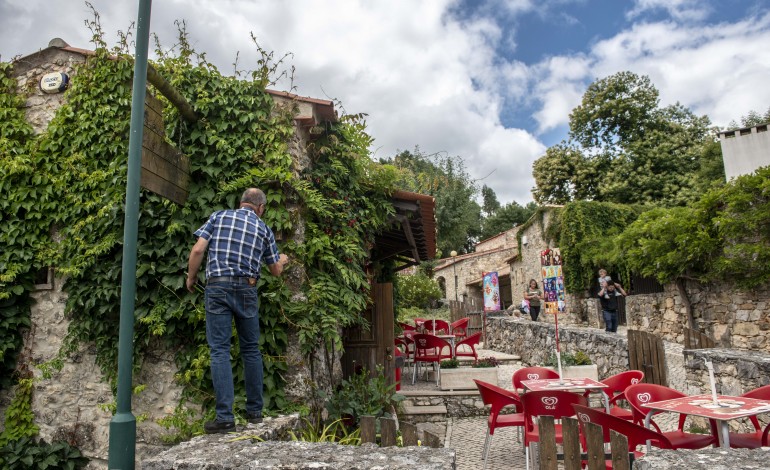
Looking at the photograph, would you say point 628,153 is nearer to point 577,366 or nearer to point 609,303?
point 609,303

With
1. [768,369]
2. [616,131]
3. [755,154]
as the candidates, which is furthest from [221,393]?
[616,131]

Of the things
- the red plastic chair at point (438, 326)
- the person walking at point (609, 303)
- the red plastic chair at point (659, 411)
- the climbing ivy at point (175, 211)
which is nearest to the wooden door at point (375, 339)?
the climbing ivy at point (175, 211)

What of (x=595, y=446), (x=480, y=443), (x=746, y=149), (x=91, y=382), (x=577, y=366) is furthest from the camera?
(x=746, y=149)

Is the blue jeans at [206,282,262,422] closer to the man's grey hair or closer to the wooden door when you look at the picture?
the man's grey hair

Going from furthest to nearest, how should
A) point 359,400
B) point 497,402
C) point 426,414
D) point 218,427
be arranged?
point 426,414, point 359,400, point 497,402, point 218,427

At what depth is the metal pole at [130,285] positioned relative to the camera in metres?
3.20

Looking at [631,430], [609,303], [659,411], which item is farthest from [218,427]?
[609,303]

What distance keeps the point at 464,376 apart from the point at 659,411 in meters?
4.76

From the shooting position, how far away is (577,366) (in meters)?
9.19

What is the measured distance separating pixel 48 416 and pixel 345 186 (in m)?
3.84

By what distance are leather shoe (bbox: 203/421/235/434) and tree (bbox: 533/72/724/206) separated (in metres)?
23.8

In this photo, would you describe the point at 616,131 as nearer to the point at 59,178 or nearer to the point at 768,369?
the point at 768,369

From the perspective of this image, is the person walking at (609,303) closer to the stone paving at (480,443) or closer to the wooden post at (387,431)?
the stone paving at (480,443)

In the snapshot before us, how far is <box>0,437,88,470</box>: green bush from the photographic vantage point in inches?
193
